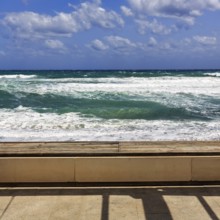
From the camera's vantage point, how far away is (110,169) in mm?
5250

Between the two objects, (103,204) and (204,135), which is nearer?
(103,204)

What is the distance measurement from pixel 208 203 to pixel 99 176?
4.41 feet

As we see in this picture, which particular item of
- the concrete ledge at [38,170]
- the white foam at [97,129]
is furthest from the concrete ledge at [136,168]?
the white foam at [97,129]

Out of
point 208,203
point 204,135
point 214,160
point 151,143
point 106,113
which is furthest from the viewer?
point 106,113

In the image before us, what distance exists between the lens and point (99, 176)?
17.3 feet

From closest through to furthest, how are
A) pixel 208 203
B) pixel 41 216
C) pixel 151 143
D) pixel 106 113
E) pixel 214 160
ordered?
pixel 41 216 → pixel 208 203 → pixel 214 160 → pixel 151 143 → pixel 106 113

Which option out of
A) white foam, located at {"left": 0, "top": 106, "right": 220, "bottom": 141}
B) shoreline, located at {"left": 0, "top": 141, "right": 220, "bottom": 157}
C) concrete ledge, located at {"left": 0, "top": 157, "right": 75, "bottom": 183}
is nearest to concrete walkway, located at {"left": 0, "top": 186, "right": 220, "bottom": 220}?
concrete ledge, located at {"left": 0, "top": 157, "right": 75, "bottom": 183}

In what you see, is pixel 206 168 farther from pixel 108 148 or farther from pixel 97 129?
pixel 97 129

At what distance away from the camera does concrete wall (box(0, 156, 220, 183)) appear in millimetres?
5227

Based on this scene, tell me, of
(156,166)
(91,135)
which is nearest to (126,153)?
(156,166)

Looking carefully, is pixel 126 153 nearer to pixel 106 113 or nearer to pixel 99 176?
pixel 99 176

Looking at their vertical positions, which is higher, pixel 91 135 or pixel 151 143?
pixel 151 143

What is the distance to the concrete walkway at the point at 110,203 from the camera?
432 centimetres

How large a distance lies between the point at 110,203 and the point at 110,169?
657mm
